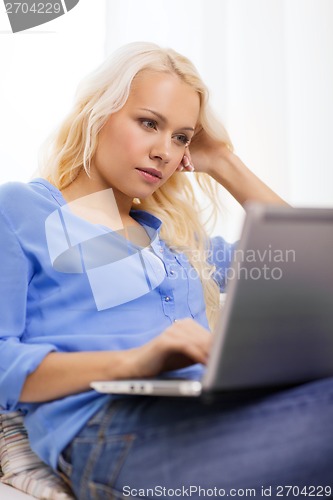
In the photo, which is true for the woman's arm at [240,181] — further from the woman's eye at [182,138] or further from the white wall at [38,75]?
the white wall at [38,75]

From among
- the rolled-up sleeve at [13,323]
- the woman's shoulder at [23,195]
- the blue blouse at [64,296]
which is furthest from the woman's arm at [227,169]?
the rolled-up sleeve at [13,323]

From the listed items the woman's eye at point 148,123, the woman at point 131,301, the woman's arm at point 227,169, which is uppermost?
the woman's eye at point 148,123

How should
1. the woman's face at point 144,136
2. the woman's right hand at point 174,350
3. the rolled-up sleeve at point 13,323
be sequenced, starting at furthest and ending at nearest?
the woman's face at point 144,136
the rolled-up sleeve at point 13,323
the woman's right hand at point 174,350

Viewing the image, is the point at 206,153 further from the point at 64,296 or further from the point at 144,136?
the point at 64,296

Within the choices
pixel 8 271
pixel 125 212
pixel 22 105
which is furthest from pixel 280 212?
pixel 22 105

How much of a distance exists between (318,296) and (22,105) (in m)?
1.45

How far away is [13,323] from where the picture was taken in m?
1.06

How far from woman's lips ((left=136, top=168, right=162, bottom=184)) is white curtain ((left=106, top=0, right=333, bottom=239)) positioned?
76 cm

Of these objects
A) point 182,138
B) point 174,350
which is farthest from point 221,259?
point 174,350

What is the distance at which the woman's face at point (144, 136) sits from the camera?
134 centimetres

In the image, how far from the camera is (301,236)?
71cm

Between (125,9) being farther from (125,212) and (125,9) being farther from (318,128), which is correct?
(125,212)

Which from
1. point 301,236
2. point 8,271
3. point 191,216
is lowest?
point 191,216

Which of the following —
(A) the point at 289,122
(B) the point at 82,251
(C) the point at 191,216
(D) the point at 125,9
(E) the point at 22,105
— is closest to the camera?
(B) the point at 82,251
